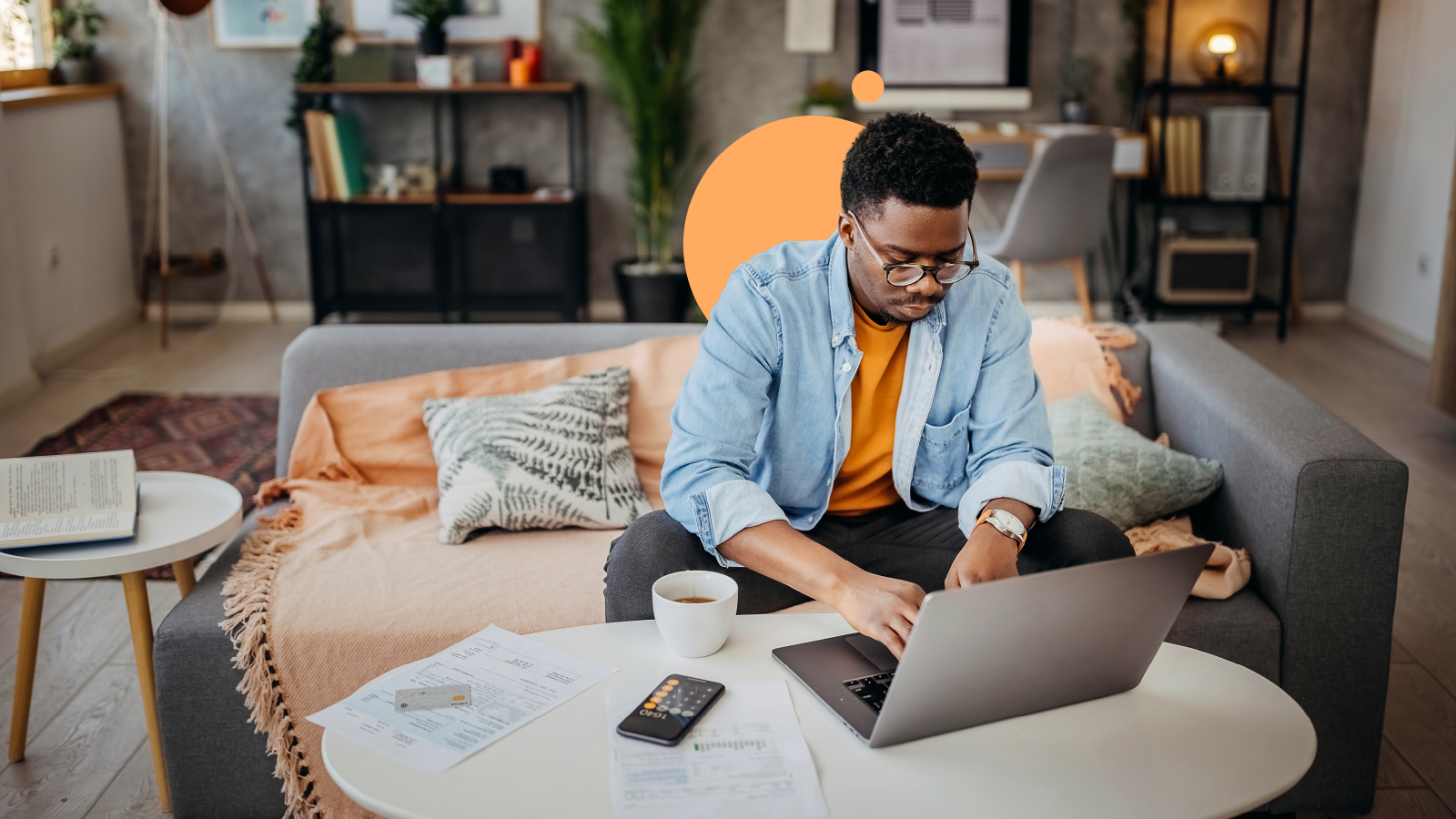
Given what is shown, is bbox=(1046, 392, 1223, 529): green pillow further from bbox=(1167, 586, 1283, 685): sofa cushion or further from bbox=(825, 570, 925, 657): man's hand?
bbox=(825, 570, 925, 657): man's hand

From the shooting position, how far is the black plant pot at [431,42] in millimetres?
4523

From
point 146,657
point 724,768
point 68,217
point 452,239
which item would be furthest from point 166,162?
point 724,768

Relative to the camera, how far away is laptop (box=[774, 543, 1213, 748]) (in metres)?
0.89

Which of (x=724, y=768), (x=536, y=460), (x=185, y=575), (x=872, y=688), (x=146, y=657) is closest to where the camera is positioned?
(x=724, y=768)

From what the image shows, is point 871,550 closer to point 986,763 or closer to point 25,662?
point 986,763

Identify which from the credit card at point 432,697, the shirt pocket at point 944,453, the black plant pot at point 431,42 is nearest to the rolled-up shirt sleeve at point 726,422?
the shirt pocket at point 944,453

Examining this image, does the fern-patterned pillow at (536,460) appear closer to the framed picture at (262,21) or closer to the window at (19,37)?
the window at (19,37)

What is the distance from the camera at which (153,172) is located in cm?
484

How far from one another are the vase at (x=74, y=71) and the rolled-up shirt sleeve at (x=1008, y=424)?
4383 mm

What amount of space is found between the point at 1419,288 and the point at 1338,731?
11.1ft

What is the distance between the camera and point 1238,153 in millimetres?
4629

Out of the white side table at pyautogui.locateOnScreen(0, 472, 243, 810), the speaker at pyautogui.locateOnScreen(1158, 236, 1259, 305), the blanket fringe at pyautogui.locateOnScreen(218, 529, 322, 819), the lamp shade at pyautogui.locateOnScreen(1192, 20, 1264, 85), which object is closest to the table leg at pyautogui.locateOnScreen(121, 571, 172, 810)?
the white side table at pyautogui.locateOnScreen(0, 472, 243, 810)

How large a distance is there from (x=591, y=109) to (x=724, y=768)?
14.1 ft

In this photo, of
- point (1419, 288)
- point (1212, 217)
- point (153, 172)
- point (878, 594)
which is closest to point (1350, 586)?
point (878, 594)
